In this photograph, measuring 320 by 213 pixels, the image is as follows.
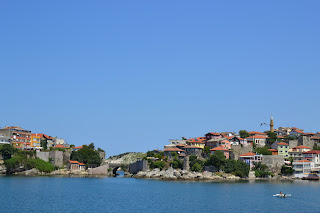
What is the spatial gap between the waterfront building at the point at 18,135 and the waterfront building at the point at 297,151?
60.8 meters

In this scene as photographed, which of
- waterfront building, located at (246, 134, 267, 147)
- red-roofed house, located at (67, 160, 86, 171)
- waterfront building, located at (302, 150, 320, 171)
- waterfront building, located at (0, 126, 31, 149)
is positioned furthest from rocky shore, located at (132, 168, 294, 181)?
waterfront building, located at (0, 126, 31, 149)

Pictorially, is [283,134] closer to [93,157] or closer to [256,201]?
[93,157]

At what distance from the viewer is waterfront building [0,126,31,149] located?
10331 centimetres

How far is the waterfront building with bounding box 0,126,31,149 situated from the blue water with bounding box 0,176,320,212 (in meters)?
34.8

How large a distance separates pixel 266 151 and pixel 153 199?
48360mm

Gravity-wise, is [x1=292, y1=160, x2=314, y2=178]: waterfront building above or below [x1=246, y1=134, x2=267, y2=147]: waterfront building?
below

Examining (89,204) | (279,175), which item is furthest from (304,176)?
(89,204)

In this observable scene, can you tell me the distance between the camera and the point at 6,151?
92.2 meters

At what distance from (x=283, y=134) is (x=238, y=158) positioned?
29036 mm

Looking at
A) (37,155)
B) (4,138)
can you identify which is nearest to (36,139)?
(4,138)

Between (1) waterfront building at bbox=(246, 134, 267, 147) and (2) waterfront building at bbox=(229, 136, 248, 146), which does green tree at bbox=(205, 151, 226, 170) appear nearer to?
(2) waterfront building at bbox=(229, 136, 248, 146)

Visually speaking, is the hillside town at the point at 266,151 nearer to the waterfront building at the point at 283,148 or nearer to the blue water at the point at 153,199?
the waterfront building at the point at 283,148

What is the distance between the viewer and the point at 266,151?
99312 mm

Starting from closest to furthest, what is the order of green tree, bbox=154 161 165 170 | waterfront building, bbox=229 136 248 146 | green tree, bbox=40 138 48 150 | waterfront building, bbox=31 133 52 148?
green tree, bbox=154 161 165 170, waterfront building, bbox=229 136 248 146, waterfront building, bbox=31 133 52 148, green tree, bbox=40 138 48 150
